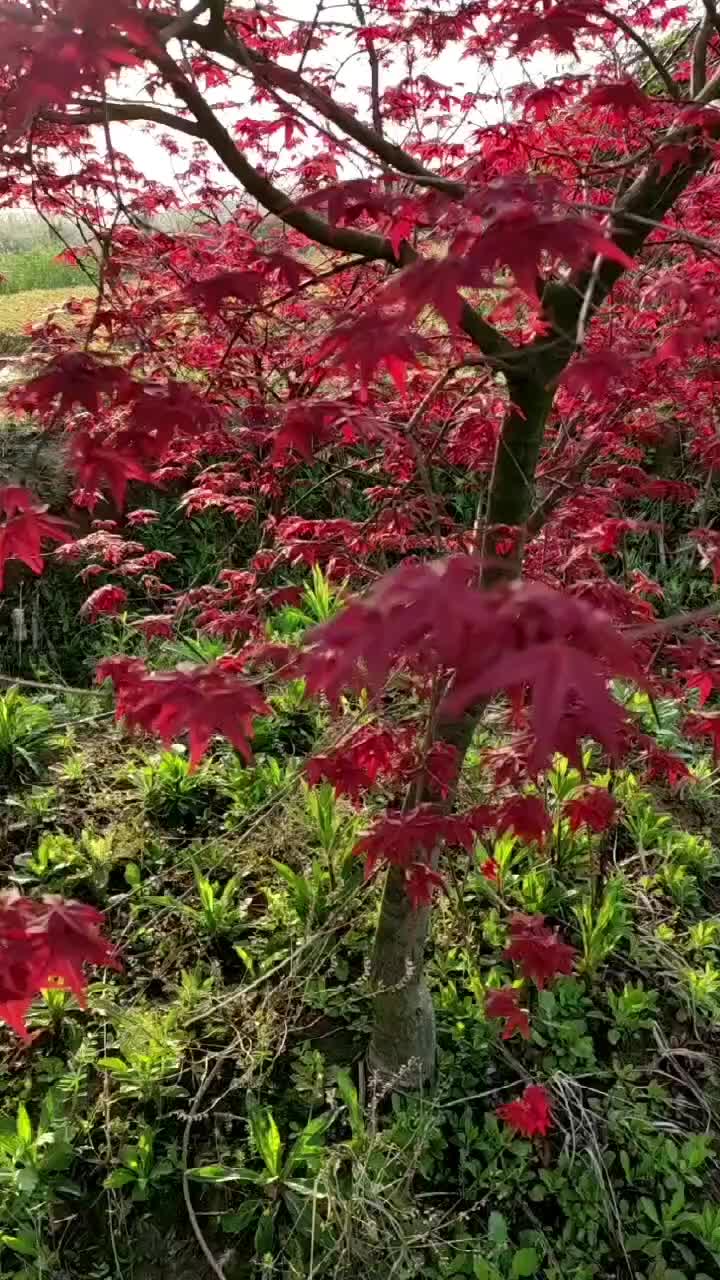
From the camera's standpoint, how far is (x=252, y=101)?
2.87 metres

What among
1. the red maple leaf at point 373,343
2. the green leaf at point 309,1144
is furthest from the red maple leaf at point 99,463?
the green leaf at point 309,1144

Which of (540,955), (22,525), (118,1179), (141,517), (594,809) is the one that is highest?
(22,525)

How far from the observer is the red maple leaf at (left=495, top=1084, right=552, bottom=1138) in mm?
2691

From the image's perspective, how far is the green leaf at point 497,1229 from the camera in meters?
2.58

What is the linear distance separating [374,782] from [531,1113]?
1.20m

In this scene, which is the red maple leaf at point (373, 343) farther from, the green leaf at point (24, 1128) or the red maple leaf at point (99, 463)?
the green leaf at point (24, 1128)

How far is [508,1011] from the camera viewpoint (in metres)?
2.86

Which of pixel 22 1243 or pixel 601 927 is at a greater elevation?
pixel 601 927

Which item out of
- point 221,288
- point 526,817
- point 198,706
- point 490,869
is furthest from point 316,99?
point 490,869

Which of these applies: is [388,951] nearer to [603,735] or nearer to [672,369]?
[603,735]

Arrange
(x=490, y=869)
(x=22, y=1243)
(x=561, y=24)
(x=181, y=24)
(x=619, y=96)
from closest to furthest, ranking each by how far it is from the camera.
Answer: (x=181, y=24)
(x=561, y=24)
(x=619, y=96)
(x=22, y=1243)
(x=490, y=869)

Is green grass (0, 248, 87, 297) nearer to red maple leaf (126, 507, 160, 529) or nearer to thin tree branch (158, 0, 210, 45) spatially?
red maple leaf (126, 507, 160, 529)

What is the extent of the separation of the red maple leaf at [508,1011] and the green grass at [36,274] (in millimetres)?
9696

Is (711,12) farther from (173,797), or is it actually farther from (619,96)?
(173,797)
